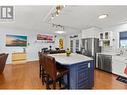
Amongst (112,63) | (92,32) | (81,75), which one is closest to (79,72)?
(81,75)

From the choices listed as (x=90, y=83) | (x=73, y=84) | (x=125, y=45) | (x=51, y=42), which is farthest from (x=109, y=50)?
(x=51, y=42)

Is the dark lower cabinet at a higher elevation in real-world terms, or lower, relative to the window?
lower

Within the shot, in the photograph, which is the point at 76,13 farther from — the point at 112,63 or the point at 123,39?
the point at 123,39

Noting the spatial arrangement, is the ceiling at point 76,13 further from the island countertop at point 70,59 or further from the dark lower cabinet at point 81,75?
the dark lower cabinet at point 81,75

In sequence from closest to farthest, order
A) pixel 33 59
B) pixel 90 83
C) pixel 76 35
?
pixel 90 83, pixel 33 59, pixel 76 35

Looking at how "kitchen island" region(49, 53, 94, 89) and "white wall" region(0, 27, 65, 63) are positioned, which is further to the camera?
"white wall" region(0, 27, 65, 63)

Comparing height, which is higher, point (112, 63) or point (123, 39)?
point (123, 39)

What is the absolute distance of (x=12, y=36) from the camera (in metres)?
7.75

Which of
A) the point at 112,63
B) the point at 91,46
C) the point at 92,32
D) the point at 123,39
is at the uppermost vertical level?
the point at 92,32

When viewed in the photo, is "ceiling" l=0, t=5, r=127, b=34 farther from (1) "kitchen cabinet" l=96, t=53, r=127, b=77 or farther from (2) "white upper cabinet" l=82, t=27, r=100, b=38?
(1) "kitchen cabinet" l=96, t=53, r=127, b=77

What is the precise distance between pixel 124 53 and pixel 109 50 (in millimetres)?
995

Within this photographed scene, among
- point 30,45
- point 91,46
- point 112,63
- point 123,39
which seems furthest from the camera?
point 30,45

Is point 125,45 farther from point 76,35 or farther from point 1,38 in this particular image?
point 1,38

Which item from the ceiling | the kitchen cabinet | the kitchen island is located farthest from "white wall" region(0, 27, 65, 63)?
the kitchen island
